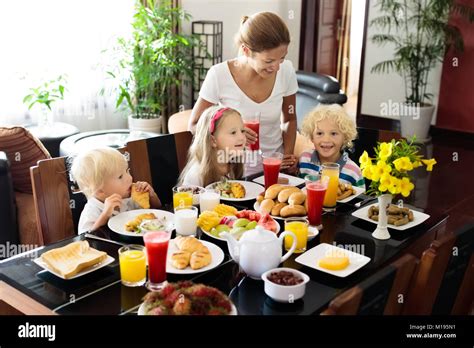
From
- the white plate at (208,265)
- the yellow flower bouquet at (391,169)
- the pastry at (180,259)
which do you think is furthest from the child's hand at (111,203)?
the yellow flower bouquet at (391,169)

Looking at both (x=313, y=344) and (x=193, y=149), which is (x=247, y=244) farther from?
(x=193, y=149)

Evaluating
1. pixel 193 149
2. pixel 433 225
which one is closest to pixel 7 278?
pixel 193 149

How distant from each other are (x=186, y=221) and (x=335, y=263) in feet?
1.64

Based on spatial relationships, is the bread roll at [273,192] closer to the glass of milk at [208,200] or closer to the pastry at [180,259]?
the glass of milk at [208,200]

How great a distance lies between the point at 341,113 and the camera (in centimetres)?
250

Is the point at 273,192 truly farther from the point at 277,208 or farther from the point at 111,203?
the point at 111,203

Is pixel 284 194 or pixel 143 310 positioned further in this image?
pixel 284 194

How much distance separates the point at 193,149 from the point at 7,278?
107cm

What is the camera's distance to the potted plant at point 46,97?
13.9 ft

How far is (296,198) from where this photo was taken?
80.0 inches

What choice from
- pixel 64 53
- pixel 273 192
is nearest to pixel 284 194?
pixel 273 192

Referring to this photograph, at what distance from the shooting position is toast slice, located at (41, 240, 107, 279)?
155cm

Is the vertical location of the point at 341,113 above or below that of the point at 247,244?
above

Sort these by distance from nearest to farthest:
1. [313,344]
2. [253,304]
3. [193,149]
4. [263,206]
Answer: [313,344] → [253,304] → [263,206] → [193,149]
